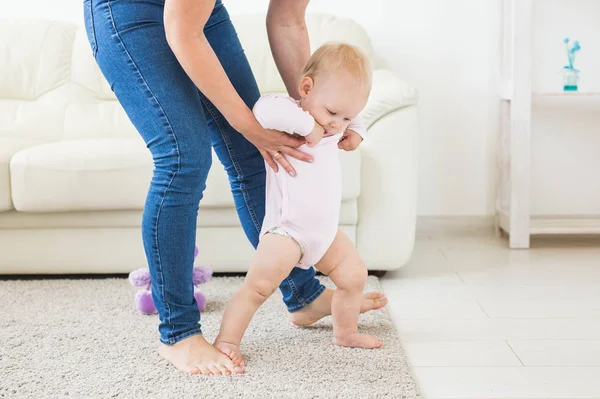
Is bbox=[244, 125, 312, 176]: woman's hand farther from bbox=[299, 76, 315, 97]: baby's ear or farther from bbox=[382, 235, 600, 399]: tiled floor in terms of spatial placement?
bbox=[382, 235, 600, 399]: tiled floor

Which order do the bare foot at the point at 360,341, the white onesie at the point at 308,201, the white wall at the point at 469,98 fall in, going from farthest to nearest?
the white wall at the point at 469,98
the bare foot at the point at 360,341
the white onesie at the point at 308,201

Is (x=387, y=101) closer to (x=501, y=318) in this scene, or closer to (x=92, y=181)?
(x=501, y=318)

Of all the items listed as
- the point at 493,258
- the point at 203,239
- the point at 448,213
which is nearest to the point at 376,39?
the point at 448,213

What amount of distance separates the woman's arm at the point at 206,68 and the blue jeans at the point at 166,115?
6 centimetres

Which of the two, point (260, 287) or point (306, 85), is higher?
point (306, 85)

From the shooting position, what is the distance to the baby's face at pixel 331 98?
136cm

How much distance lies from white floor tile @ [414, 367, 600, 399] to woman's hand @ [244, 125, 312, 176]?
0.48 meters

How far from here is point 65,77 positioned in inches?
109

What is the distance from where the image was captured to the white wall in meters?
2.87

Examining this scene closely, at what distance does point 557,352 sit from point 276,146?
74 cm

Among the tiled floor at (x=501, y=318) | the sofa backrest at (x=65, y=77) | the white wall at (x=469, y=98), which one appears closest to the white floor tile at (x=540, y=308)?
the tiled floor at (x=501, y=318)

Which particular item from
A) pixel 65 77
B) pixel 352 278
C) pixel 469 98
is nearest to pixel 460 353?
pixel 352 278

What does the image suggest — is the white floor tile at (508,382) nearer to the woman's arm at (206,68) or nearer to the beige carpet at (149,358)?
the beige carpet at (149,358)

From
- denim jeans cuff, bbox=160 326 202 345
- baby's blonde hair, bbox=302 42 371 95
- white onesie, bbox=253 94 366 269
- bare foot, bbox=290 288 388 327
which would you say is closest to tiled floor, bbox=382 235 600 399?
bare foot, bbox=290 288 388 327
